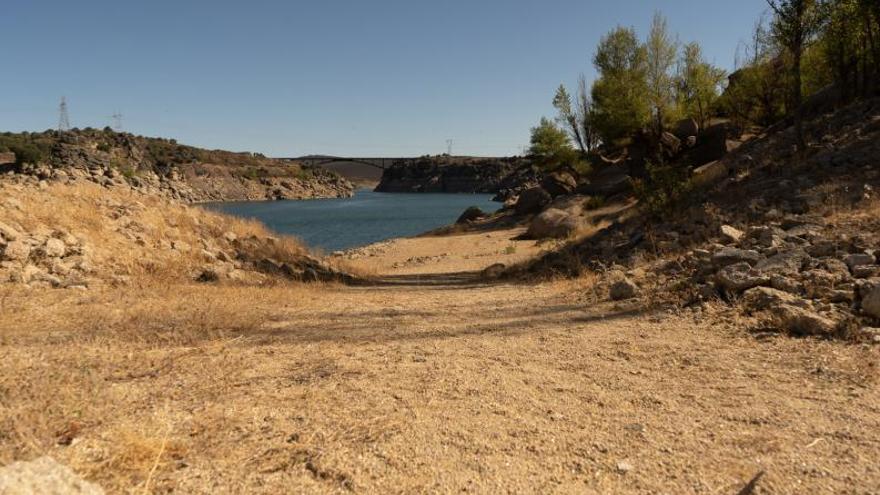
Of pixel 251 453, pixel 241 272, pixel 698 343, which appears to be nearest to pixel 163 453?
pixel 251 453

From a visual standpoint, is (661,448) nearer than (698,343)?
Yes

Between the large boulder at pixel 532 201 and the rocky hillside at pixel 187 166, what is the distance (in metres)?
65.3

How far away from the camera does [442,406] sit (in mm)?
4496

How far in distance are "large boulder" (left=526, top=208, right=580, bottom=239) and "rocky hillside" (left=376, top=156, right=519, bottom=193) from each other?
4998 inches

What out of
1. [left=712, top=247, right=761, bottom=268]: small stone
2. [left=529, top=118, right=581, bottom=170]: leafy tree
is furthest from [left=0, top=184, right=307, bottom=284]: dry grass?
[left=529, top=118, right=581, bottom=170]: leafy tree

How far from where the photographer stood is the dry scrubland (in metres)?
3.33

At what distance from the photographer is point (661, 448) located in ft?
12.0

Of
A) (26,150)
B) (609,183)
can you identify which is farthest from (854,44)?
(26,150)

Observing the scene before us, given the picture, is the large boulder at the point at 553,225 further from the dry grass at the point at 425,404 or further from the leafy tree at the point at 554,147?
the leafy tree at the point at 554,147

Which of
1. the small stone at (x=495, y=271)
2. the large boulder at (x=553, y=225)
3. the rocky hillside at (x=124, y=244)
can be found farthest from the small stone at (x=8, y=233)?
the large boulder at (x=553, y=225)

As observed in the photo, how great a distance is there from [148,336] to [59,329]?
108 centimetres

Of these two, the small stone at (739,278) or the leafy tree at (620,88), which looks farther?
the leafy tree at (620,88)

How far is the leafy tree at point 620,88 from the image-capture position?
3625 centimetres

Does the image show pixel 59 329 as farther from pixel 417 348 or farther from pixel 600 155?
pixel 600 155
